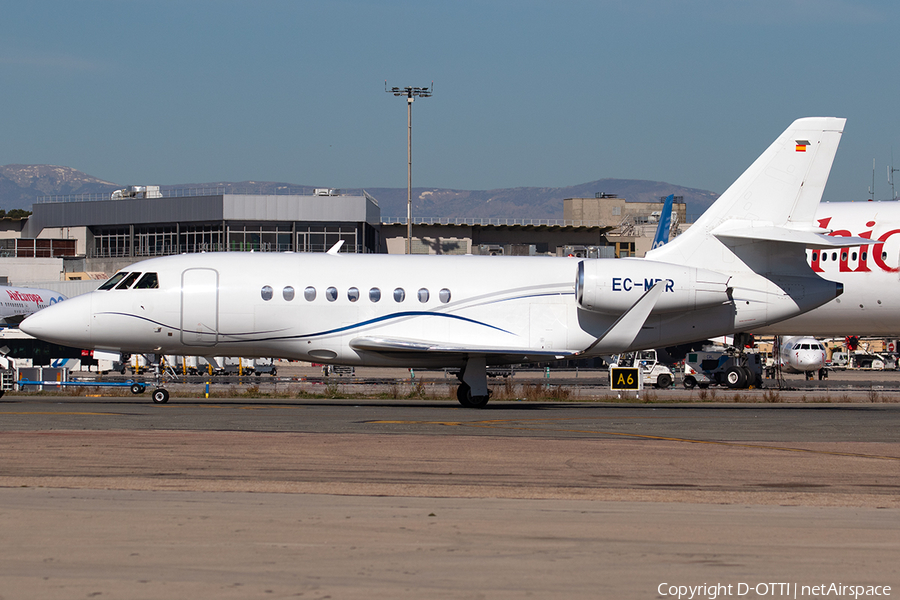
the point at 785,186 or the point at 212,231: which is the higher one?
the point at 212,231

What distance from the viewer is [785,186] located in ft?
84.8

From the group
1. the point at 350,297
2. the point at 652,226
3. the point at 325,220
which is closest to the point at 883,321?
the point at 350,297

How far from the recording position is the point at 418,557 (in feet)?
23.5

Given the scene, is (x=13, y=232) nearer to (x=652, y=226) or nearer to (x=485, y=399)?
(x=652, y=226)

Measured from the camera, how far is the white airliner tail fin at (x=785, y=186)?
25797mm

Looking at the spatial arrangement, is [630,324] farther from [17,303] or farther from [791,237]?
[17,303]

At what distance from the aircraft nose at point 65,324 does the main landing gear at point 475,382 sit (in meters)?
10.1

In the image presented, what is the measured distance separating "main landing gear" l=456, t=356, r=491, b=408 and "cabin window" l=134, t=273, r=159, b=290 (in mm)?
8540

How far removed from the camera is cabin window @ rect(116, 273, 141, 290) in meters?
25.0

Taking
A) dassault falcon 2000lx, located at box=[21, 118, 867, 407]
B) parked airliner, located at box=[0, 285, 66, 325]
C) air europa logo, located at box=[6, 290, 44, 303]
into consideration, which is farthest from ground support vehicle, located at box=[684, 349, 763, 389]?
air europa logo, located at box=[6, 290, 44, 303]

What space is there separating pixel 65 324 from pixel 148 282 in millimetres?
2367

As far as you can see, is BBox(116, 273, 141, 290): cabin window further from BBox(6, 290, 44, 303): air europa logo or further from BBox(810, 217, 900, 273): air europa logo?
BBox(6, 290, 44, 303): air europa logo

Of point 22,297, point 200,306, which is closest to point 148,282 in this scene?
point 200,306

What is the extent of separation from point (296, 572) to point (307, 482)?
4061 mm
